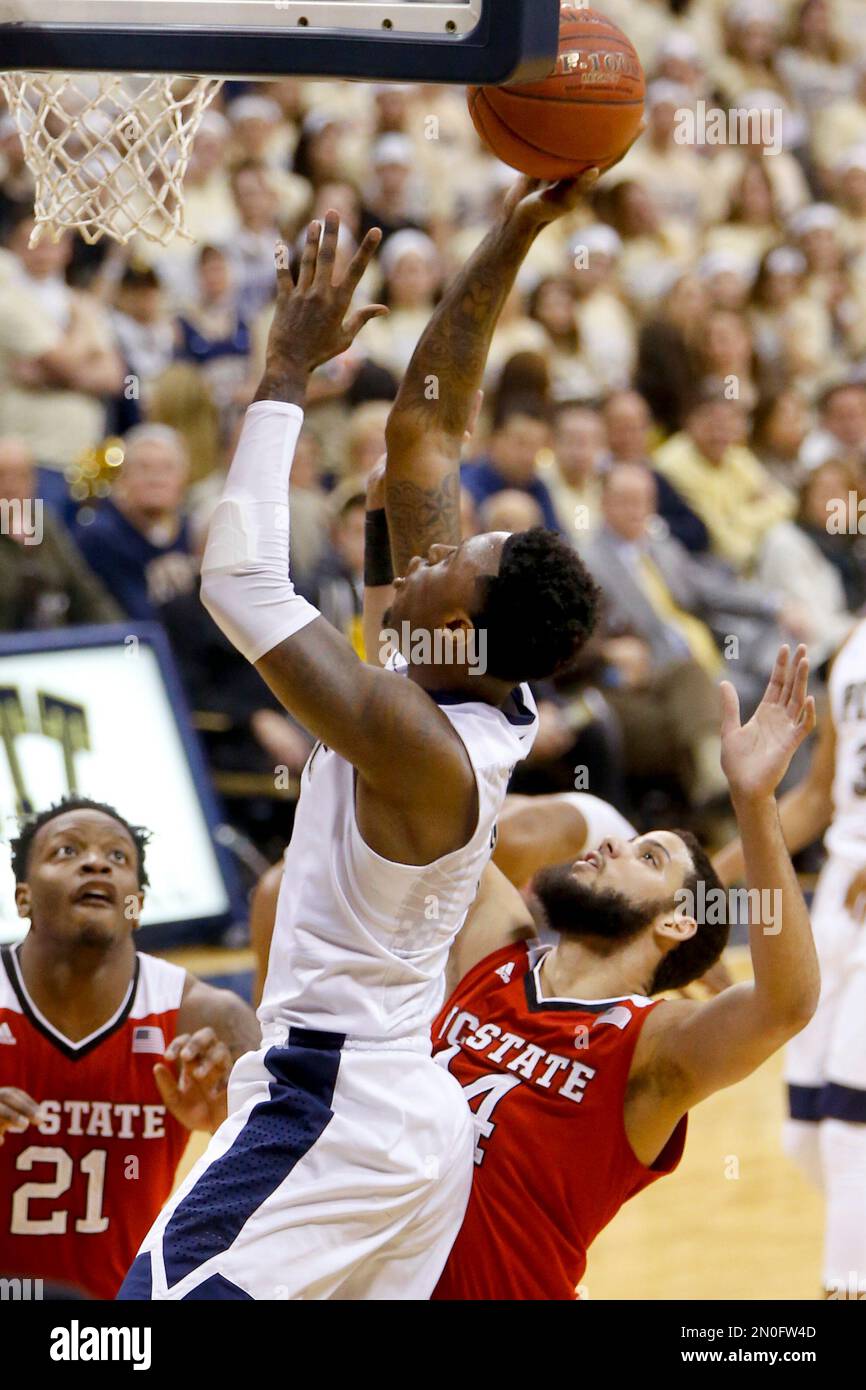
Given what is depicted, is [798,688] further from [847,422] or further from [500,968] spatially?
[847,422]

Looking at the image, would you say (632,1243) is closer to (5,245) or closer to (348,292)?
(348,292)

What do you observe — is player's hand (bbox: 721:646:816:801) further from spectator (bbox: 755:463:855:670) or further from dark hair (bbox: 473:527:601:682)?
spectator (bbox: 755:463:855:670)

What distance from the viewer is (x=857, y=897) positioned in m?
4.77

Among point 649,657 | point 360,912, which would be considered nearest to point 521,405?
point 649,657

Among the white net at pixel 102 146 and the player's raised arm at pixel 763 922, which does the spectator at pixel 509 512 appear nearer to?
the white net at pixel 102 146

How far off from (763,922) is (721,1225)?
289cm

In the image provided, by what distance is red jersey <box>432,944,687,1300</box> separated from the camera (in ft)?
10.3

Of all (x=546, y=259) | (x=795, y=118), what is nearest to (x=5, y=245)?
(x=546, y=259)

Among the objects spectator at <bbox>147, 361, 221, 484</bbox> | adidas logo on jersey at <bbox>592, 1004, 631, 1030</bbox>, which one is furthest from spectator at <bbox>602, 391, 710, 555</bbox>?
adidas logo on jersey at <bbox>592, 1004, 631, 1030</bbox>

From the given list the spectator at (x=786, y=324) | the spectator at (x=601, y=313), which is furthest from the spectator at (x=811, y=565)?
the spectator at (x=786, y=324)

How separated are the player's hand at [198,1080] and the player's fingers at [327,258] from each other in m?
1.24

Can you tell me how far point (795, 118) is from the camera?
13.2 meters

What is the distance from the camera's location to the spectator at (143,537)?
23.9 feet
